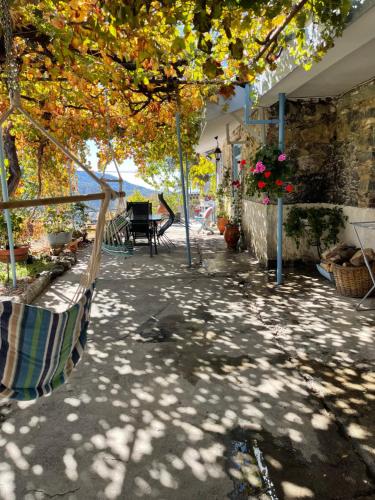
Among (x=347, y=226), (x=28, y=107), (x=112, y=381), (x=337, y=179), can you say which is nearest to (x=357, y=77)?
(x=337, y=179)

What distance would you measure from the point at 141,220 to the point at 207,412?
496 cm

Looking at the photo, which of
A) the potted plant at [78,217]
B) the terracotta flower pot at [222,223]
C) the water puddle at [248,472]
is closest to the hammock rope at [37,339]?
the water puddle at [248,472]

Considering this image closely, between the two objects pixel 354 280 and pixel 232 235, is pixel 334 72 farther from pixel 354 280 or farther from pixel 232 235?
pixel 232 235

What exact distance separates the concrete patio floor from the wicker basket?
28 centimetres

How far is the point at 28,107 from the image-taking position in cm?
543

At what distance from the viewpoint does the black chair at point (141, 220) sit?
22.2ft

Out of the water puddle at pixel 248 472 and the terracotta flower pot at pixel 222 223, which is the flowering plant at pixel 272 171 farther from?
the terracotta flower pot at pixel 222 223

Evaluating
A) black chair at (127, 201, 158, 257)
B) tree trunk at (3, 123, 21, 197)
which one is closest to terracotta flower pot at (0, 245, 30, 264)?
tree trunk at (3, 123, 21, 197)

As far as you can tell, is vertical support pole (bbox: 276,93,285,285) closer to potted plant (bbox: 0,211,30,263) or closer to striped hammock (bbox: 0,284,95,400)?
striped hammock (bbox: 0,284,95,400)

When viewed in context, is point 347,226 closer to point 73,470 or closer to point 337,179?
point 337,179

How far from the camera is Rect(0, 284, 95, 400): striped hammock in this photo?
62.9 inches

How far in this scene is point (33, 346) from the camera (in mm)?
1657

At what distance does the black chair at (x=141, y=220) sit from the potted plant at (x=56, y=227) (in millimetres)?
1235

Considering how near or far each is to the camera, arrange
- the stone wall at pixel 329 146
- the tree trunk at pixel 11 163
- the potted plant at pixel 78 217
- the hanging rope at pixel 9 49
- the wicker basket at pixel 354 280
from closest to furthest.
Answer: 1. the hanging rope at pixel 9 49
2. the wicker basket at pixel 354 280
3. the stone wall at pixel 329 146
4. the tree trunk at pixel 11 163
5. the potted plant at pixel 78 217
